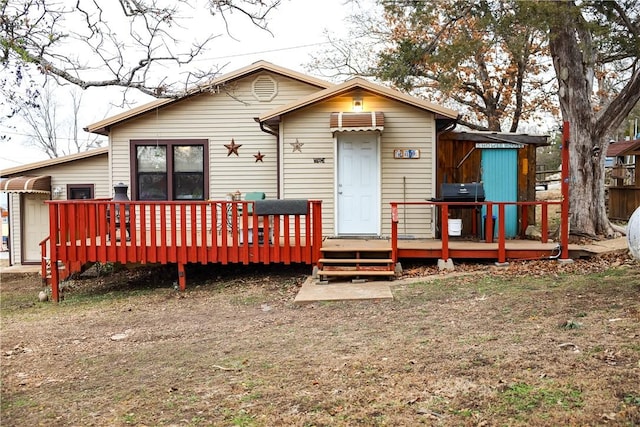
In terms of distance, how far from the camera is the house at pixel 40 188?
13.4m

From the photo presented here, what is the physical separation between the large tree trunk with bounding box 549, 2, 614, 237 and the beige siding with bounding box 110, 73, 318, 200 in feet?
15.8

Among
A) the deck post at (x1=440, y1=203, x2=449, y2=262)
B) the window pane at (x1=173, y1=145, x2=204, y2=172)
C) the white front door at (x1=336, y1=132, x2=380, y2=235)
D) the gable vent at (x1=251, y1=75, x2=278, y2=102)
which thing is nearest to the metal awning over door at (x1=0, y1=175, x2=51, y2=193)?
the window pane at (x1=173, y1=145, x2=204, y2=172)

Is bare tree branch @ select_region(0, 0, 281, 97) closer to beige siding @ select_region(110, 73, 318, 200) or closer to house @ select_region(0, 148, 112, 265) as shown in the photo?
beige siding @ select_region(110, 73, 318, 200)

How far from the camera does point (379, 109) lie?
9789 mm

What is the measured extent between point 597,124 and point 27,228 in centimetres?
1377

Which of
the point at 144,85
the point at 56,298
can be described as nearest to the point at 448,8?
the point at 144,85

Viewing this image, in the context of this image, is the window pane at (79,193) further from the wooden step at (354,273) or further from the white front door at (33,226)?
the wooden step at (354,273)

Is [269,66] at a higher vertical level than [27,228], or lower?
higher

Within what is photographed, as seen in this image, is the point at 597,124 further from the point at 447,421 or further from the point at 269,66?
the point at 447,421

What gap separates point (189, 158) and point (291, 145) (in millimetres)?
2404

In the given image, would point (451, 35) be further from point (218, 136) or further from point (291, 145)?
point (218, 136)

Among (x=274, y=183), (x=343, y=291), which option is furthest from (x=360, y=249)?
(x=274, y=183)

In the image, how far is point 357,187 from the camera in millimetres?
9875

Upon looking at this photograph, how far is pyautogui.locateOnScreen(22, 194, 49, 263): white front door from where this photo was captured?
14.3 m
